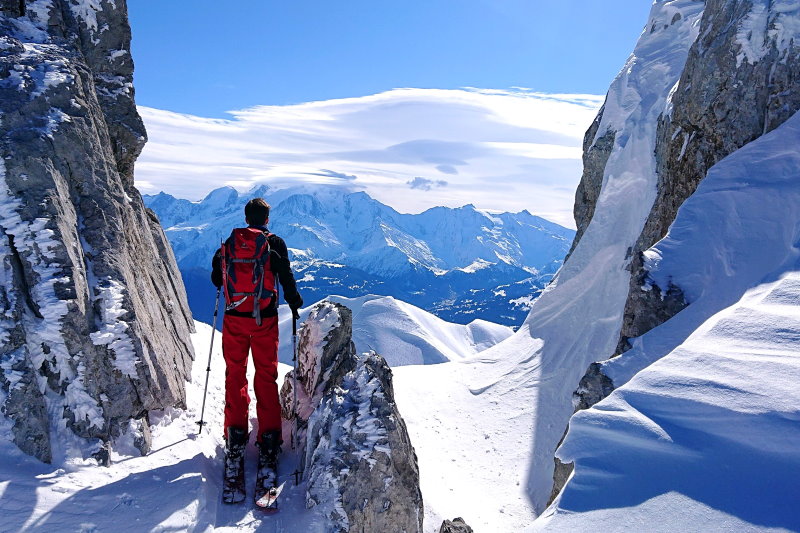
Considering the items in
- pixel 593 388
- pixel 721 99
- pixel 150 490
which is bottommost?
pixel 150 490

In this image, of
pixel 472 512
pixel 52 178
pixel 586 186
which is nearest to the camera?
pixel 52 178

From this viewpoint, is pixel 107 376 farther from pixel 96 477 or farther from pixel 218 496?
pixel 218 496

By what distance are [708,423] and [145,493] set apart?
257 inches

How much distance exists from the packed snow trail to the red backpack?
2302 millimetres

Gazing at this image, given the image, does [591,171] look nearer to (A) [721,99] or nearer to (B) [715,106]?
(B) [715,106]

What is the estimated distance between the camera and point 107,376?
7.82m

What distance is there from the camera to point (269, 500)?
24.4 ft

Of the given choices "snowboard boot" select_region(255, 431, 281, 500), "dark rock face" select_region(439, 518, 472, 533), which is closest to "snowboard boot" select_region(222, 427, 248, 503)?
"snowboard boot" select_region(255, 431, 281, 500)

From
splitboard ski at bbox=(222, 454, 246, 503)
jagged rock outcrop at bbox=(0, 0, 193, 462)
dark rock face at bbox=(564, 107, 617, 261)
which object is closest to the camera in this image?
jagged rock outcrop at bbox=(0, 0, 193, 462)

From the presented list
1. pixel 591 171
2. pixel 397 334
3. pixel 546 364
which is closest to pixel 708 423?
pixel 546 364

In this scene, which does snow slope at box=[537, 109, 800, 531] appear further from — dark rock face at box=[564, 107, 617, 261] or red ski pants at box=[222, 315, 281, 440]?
dark rock face at box=[564, 107, 617, 261]

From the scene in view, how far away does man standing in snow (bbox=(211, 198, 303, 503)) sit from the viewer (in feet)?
26.6

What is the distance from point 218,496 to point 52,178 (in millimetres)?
5389

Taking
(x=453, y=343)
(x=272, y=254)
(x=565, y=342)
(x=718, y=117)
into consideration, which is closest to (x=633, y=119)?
(x=565, y=342)
